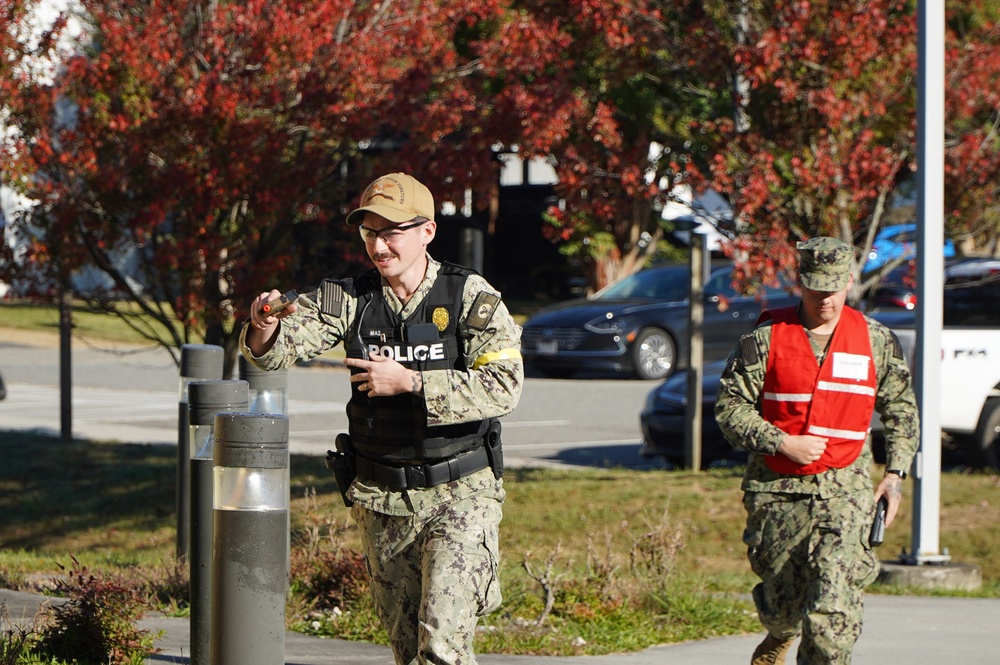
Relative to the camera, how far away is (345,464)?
4.53 meters

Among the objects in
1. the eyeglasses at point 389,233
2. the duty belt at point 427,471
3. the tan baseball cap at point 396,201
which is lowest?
the duty belt at point 427,471

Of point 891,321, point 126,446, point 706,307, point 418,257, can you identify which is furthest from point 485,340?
point 706,307

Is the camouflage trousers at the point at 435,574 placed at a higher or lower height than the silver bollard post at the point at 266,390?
lower

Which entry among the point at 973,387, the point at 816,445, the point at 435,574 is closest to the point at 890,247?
the point at 973,387

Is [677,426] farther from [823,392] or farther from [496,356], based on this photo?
[496,356]

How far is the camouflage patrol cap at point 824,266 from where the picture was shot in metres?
5.24

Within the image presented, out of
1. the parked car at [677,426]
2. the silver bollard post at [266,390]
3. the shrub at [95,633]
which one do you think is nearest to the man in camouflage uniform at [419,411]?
the shrub at [95,633]

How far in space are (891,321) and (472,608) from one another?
27.8 ft

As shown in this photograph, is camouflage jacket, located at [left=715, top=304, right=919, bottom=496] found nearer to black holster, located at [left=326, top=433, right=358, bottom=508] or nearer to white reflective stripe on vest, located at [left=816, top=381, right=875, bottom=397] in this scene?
white reflective stripe on vest, located at [left=816, top=381, right=875, bottom=397]

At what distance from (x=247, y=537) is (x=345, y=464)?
1.95ft

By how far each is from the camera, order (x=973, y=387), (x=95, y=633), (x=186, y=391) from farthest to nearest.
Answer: (x=973, y=387) → (x=186, y=391) → (x=95, y=633)

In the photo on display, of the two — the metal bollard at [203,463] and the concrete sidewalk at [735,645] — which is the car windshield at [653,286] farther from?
the metal bollard at [203,463]

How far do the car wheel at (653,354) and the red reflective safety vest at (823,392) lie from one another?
13.7 m

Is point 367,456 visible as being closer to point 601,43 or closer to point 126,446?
point 601,43
